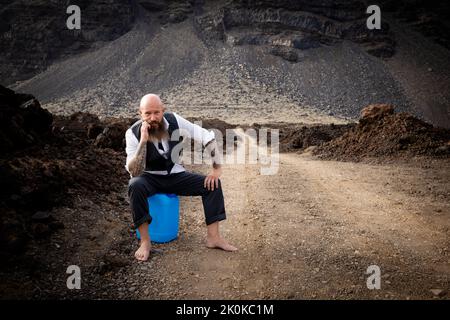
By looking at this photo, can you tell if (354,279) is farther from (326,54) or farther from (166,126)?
(326,54)

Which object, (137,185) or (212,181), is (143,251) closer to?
(137,185)

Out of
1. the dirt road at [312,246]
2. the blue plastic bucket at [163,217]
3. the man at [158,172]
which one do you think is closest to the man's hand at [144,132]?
the man at [158,172]

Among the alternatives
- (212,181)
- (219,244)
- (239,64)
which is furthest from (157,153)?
(239,64)

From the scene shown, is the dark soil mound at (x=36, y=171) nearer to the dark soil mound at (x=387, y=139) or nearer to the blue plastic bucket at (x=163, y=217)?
the blue plastic bucket at (x=163, y=217)

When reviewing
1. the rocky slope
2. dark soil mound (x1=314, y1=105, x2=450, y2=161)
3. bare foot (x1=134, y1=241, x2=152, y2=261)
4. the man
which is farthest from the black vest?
the rocky slope

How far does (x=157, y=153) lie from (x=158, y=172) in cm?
24

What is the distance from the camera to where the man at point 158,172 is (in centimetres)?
368

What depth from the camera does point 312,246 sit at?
4113 millimetres

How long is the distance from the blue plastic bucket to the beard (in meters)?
0.66

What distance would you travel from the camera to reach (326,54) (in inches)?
1887

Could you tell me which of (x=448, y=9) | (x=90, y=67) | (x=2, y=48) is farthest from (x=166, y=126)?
(x=448, y=9)

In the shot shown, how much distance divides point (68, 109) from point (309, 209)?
34.2 metres

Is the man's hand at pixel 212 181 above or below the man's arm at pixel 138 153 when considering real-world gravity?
below

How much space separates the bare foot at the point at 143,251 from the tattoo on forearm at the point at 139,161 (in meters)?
0.77
